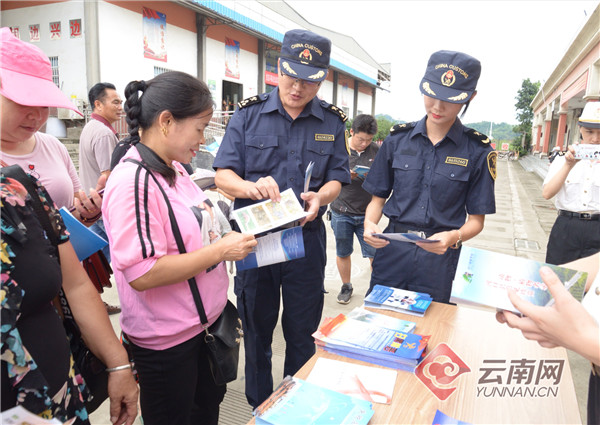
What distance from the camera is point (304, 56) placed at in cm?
203

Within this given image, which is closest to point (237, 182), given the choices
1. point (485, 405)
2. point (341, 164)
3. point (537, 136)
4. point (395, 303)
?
point (341, 164)

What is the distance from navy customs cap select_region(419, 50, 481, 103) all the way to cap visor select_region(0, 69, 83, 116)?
5.20 ft

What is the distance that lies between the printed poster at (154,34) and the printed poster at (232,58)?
11.6 feet

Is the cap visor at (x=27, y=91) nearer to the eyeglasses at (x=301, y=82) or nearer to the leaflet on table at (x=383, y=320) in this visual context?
the eyeglasses at (x=301, y=82)

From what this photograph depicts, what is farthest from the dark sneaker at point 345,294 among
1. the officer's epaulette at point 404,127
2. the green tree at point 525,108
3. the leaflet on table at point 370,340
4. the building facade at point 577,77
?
the green tree at point 525,108

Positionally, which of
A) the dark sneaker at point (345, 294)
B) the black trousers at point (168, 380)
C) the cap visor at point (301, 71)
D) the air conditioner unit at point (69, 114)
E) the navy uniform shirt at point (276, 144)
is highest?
the air conditioner unit at point (69, 114)

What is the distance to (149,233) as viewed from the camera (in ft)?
4.08

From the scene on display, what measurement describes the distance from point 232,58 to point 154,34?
14.4 feet

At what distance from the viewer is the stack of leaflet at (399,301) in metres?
1.81

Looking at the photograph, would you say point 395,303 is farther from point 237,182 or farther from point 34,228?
point 34,228

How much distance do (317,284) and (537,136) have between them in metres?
39.3

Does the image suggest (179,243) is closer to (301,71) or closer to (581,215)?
(301,71)

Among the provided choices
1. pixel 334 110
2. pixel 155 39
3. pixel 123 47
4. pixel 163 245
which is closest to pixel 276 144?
pixel 334 110

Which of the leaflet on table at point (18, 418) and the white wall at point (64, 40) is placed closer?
the leaflet on table at point (18, 418)
